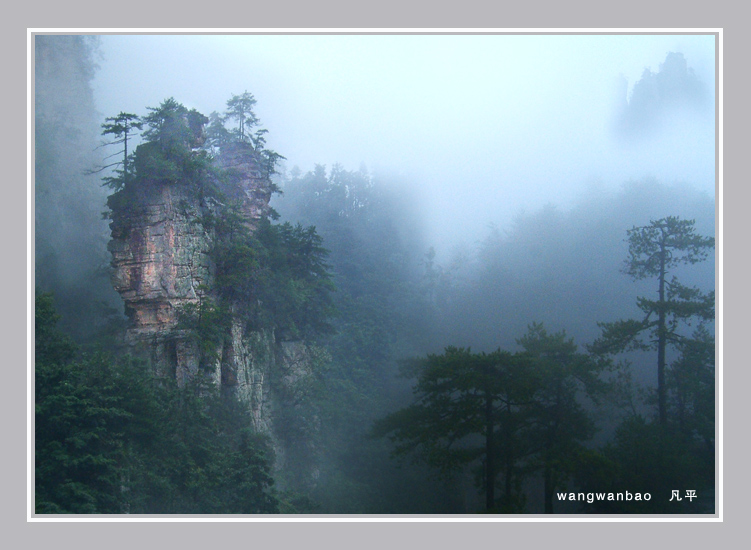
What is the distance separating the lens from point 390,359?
12.6m

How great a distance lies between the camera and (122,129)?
12758mm

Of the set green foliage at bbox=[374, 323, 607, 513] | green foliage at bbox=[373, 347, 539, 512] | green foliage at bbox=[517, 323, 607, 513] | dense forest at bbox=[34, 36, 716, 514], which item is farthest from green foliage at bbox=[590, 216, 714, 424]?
green foliage at bbox=[373, 347, 539, 512]

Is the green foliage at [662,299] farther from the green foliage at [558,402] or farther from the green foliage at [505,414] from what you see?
the green foliage at [505,414]

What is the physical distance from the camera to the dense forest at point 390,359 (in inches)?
418

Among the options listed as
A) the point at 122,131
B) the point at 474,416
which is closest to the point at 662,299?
the point at 474,416

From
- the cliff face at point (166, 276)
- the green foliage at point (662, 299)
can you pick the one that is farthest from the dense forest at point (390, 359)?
the cliff face at point (166, 276)

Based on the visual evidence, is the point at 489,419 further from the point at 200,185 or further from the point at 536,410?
the point at 200,185

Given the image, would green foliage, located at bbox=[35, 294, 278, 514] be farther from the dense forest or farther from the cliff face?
the cliff face

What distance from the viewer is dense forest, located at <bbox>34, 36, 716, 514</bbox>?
10.6 m

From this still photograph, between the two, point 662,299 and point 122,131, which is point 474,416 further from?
point 122,131

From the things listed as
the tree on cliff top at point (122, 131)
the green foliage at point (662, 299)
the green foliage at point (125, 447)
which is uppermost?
the tree on cliff top at point (122, 131)
